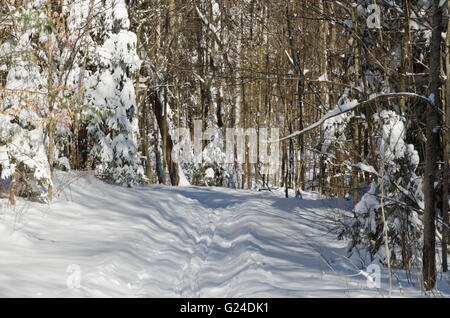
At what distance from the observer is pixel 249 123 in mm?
30219

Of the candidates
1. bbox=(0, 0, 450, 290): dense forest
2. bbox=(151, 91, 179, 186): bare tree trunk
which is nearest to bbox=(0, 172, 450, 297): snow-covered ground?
bbox=(0, 0, 450, 290): dense forest

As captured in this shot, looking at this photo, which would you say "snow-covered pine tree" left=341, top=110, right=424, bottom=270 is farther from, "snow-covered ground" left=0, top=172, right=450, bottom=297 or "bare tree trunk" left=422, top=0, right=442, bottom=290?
"bare tree trunk" left=422, top=0, right=442, bottom=290

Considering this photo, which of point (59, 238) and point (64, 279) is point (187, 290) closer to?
point (64, 279)

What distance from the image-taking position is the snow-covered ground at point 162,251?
20.0ft

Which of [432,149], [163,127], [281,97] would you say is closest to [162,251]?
[432,149]

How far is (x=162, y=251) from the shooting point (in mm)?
8766

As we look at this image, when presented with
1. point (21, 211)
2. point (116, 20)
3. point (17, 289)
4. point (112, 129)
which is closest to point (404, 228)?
point (17, 289)

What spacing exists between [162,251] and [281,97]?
9.06 metres

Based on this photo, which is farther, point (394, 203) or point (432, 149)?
point (394, 203)

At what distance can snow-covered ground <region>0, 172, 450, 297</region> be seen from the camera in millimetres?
6086

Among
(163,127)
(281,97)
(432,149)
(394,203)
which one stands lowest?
(394,203)

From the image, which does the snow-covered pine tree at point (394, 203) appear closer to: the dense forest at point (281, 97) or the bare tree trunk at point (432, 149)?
the dense forest at point (281, 97)

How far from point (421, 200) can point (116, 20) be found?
45.3 ft

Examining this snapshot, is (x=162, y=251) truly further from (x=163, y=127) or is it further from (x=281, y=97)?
(x=163, y=127)
